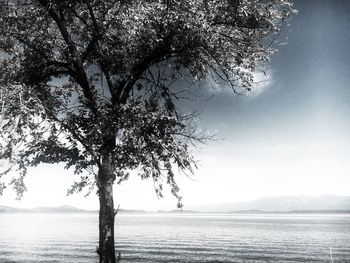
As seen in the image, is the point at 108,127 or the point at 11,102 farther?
the point at 108,127

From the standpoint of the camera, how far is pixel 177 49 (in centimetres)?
1466

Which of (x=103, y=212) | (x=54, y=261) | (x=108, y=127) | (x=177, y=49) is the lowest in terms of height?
(x=54, y=261)

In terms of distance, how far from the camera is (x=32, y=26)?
14.8 metres

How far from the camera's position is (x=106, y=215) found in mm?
14094

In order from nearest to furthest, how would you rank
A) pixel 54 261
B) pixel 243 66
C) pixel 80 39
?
pixel 243 66 < pixel 80 39 < pixel 54 261

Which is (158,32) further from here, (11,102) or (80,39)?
(11,102)

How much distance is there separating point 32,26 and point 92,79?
315cm

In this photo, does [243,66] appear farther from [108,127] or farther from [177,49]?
[108,127]

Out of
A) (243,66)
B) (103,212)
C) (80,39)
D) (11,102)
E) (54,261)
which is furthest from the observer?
(54,261)

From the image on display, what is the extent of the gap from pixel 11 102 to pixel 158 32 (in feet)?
18.5

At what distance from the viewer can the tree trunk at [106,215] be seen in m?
13.8

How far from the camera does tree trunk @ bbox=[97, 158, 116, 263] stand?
1381 cm

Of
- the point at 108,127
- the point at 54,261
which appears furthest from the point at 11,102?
the point at 54,261

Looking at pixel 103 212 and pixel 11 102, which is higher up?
pixel 11 102
